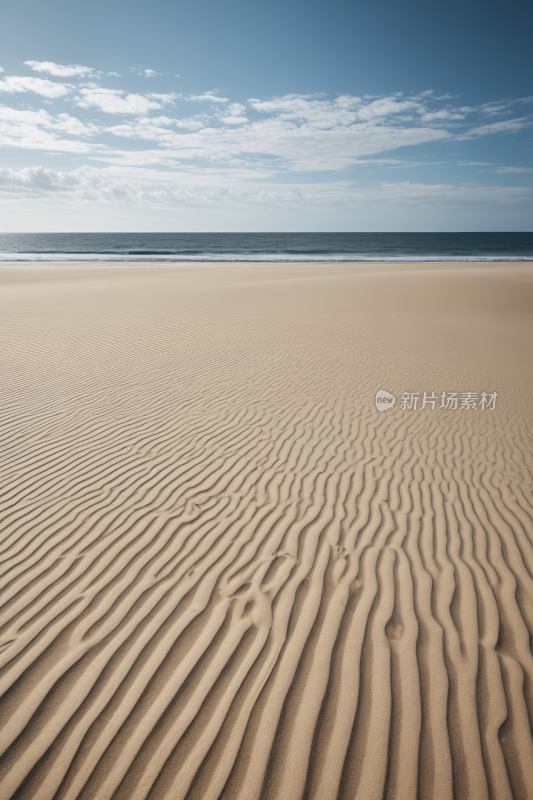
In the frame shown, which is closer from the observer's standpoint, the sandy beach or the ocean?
the sandy beach

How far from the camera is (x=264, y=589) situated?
3598mm

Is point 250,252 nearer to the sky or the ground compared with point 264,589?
nearer to the sky

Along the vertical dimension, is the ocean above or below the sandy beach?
above

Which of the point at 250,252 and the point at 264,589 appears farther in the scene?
the point at 250,252

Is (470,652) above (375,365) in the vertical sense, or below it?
below

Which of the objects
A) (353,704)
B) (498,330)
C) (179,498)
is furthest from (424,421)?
(498,330)

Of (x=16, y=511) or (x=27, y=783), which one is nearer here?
(x=27, y=783)

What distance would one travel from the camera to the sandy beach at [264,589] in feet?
7.92

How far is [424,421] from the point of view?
291 inches

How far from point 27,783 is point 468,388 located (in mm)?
8995

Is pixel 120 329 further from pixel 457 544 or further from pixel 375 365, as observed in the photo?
pixel 457 544

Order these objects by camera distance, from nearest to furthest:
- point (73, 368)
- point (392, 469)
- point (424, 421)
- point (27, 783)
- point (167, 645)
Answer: point (27, 783)
point (167, 645)
point (392, 469)
point (424, 421)
point (73, 368)

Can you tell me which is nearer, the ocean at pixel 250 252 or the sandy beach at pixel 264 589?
the sandy beach at pixel 264 589

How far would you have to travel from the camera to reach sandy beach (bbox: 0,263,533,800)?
2414 mm
